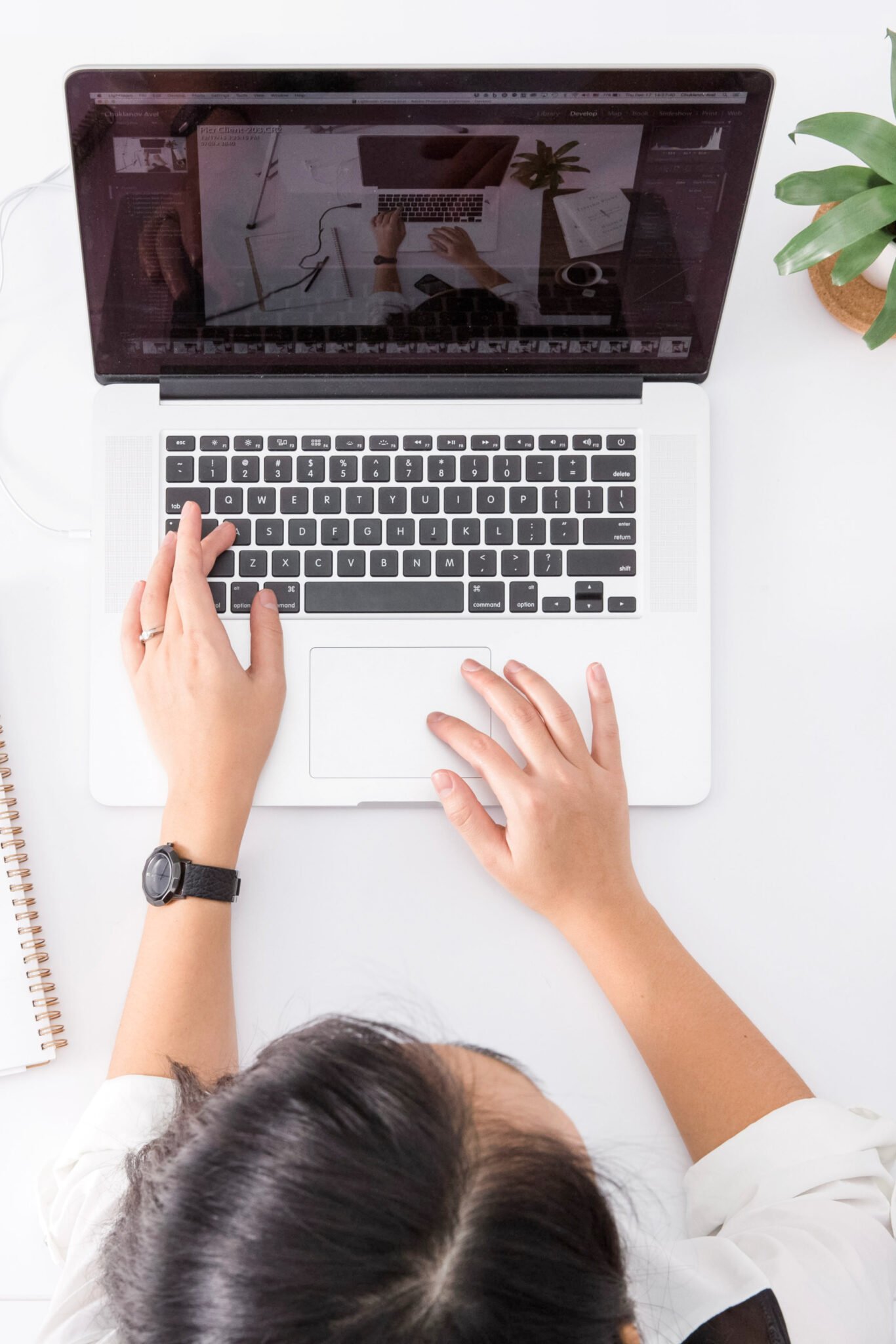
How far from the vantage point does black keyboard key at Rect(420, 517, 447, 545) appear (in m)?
0.73

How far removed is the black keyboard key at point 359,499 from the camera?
2.40 feet

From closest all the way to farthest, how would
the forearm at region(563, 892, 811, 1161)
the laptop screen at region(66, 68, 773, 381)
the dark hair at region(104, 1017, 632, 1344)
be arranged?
the dark hair at region(104, 1017, 632, 1344)
the laptop screen at region(66, 68, 773, 381)
the forearm at region(563, 892, 811, 1161)

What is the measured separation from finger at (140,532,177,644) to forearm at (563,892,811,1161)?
0.39 m

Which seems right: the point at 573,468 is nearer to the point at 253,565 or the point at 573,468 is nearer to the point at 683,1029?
the point at 253,565

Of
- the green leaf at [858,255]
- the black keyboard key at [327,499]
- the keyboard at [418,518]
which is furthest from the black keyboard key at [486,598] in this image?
the green leaf at [858,255]

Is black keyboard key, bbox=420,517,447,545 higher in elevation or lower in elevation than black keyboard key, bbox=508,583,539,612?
higher

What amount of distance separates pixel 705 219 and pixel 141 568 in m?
0.48

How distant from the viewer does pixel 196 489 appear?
737 millimetres

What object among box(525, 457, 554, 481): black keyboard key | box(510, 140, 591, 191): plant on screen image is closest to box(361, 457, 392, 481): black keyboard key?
box(525, 457, 554, 481): black keyboard key

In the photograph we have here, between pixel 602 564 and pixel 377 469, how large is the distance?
186mm

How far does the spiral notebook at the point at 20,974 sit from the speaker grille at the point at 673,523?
515 millimetres

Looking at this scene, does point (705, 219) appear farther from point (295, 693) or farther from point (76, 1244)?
point (76, 1244)

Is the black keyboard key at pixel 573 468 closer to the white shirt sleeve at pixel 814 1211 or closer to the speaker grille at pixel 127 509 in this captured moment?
the speaker grille at pixel 127 509

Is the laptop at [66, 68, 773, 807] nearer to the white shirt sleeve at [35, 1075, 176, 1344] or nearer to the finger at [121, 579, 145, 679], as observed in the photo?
the finger at [121, 579, 145, 679]
